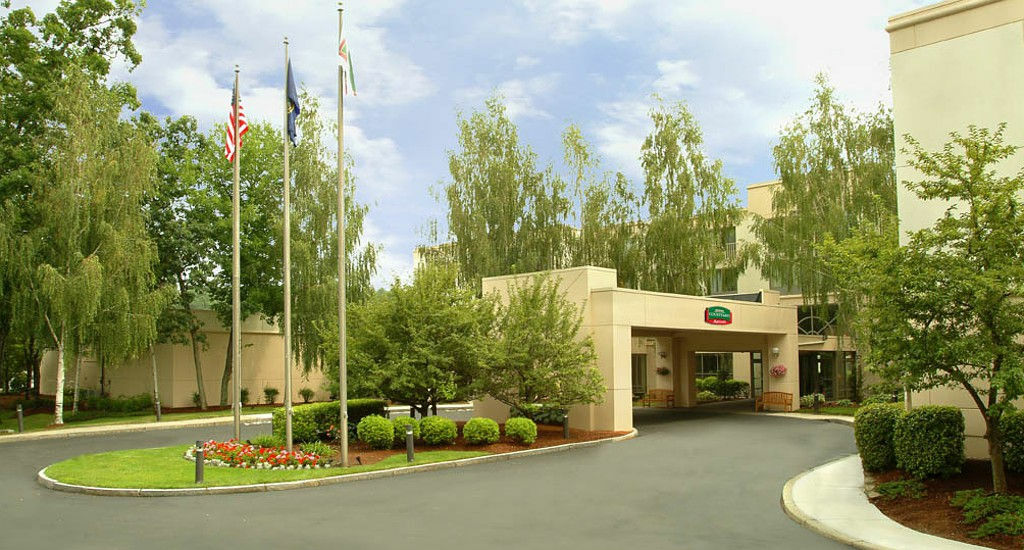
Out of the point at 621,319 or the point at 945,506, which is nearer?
the point at 945,506

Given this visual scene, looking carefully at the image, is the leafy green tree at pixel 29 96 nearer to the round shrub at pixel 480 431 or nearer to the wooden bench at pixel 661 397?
the round shrub at pixel 480 431

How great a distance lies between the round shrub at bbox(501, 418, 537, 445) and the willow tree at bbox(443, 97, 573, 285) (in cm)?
1754

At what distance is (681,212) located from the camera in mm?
38344

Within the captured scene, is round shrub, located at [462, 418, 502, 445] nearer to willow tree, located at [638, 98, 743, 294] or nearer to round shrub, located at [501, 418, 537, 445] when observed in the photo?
round shrub, located at [501, 418, 537, 445]

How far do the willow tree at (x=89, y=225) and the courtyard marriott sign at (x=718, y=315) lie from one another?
841 inches

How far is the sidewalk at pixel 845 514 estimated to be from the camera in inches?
414

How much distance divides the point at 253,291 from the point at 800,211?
85.6ft

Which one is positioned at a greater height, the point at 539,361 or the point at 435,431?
the point at 539,361

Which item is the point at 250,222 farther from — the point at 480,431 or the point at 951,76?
the point at 951,76

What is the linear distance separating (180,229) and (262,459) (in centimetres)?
2143

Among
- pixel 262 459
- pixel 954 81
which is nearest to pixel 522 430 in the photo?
pixel 262 459

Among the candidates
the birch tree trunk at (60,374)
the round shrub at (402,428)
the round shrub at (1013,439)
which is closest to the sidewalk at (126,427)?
the birch tree trunk at (60,374)

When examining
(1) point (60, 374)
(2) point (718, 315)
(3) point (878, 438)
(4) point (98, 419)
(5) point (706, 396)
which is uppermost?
(2) point (718, 315)

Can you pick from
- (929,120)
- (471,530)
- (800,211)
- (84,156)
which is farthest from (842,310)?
(84,156)
